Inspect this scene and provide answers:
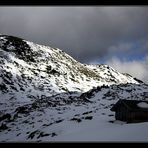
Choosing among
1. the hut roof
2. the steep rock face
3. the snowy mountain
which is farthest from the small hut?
the steep rock face

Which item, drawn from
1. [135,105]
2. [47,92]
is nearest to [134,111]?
[135,105]

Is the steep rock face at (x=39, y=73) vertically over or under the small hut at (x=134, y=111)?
over

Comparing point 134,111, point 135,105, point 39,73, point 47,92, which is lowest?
point 134,111

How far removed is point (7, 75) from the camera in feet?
390

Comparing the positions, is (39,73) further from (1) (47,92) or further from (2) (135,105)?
(2) (135,105)

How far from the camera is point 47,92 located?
113 m

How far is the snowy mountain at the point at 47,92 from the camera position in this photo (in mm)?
52309

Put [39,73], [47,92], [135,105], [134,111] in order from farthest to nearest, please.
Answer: [39,73] → [47,92] → [135,105] → [134,111]

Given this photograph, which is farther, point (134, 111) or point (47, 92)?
point (47, 92)

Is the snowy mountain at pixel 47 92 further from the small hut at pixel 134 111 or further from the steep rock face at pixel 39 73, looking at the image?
the small hut at pixel 134 111

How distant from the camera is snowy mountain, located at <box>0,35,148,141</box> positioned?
172 feet

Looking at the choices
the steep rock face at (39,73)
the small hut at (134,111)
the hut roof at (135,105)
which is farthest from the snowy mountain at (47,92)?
the hut roof at (135,105)

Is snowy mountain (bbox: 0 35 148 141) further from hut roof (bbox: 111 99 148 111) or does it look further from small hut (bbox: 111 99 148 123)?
hut roof (bbox: 111 99 148 111)

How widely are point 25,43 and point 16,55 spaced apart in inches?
833
